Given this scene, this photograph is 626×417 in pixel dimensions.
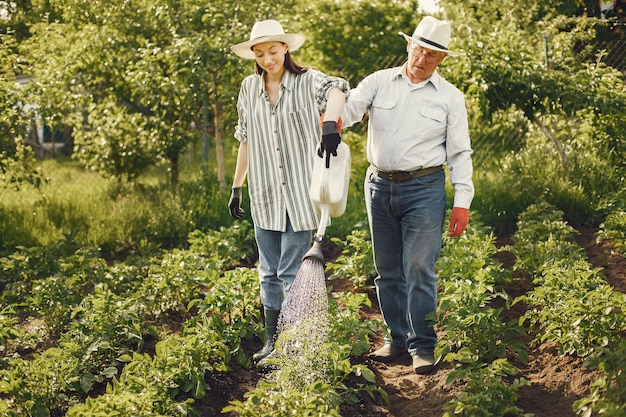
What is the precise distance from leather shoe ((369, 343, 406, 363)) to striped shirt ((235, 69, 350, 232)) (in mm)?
819

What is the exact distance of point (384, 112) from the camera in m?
4.41

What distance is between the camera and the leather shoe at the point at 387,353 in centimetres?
476

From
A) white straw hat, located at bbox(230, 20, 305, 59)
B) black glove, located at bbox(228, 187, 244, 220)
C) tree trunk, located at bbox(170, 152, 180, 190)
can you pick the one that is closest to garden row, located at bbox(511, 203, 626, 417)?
black glove, located at bbox(228, 187, 244, 220)

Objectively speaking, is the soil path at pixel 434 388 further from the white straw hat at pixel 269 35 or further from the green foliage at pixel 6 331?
the white straw hat at pixel 269 35

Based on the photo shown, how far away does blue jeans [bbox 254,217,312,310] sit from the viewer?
A: 451 centimetres

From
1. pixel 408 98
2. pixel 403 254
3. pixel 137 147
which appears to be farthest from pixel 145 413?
pixel 137 147

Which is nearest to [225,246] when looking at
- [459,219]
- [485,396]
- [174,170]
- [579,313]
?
[459,219]

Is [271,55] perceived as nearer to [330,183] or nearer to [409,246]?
[330,183]

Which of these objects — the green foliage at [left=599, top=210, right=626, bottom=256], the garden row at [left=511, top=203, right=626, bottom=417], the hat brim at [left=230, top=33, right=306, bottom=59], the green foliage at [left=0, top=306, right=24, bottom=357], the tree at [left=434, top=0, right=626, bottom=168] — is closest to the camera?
the garden row at [left=511, top=203, right=626, bottom=417]

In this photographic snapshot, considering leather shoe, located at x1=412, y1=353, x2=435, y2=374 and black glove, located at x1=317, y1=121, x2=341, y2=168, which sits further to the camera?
leather shoe, located at x1=412, y1=353, x2=435, y2=374

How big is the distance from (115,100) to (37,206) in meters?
1.43

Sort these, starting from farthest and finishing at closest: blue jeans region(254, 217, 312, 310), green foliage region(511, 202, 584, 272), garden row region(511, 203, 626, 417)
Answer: green foliage region(511, 202, 584, 272) → blue jeans region(254, 217, 312, 310) → garden row region(511, 203, 626, 417)

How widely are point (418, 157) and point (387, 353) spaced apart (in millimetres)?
1113

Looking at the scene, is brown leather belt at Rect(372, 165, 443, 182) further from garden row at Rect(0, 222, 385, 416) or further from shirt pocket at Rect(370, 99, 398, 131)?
garden row at Rect(0, 222, 385, 416)
